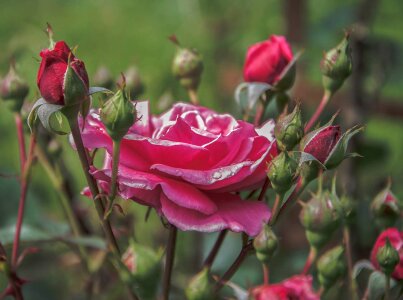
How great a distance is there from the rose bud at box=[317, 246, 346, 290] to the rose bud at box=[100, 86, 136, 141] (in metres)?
0.17

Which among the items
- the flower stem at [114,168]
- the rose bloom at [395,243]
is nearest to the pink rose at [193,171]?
the flower stem at [114,168]

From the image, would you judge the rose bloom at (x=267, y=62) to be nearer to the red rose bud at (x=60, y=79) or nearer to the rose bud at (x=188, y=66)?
the rose bud at (x=188, y=66)

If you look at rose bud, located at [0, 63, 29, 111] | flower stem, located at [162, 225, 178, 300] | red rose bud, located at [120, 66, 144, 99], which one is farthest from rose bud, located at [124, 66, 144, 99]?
flower stem, located at [162, 225, 178, 300]

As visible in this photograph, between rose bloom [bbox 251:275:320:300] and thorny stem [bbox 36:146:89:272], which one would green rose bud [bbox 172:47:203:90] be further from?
rose bloom [bbox 251:275:320:300]

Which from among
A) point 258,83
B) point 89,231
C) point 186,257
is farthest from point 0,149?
point 258,83

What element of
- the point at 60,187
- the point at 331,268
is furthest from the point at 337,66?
the point at 60,187

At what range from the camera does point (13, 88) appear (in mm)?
598

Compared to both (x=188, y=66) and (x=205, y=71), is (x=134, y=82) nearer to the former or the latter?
(x=188, y=66)

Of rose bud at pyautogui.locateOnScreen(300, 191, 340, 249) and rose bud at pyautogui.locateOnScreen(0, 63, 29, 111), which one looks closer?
rose bud at pyautogui.locateOnScreen(300, 191, 340, 249)

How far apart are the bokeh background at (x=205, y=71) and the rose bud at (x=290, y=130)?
0.25 metres

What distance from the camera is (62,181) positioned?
712 millimetres

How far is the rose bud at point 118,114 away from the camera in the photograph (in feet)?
1.43

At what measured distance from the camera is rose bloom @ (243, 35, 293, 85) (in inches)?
23.0

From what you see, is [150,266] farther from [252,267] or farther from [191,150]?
[252,267]
